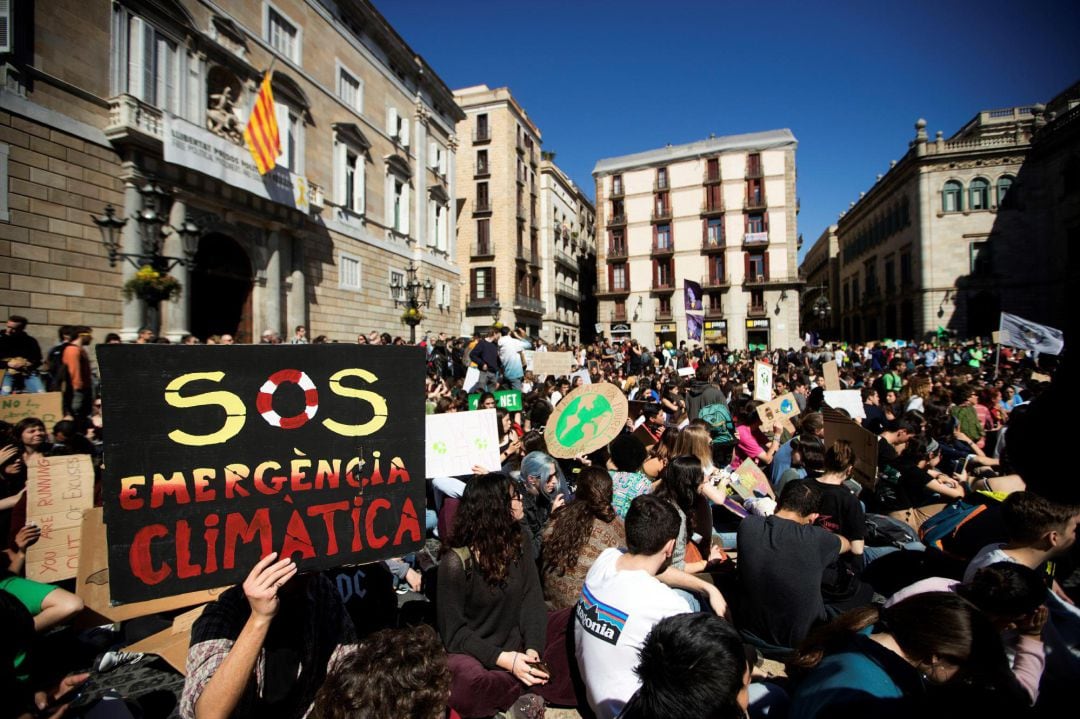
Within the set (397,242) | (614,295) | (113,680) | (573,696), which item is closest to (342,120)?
(397,242)

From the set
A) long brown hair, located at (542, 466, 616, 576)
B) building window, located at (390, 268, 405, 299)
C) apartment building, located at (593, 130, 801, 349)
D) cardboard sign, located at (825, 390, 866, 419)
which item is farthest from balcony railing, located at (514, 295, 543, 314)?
long brown hair, located at (542, 466, 616, 576)

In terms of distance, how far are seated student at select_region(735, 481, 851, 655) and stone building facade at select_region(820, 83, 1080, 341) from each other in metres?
37.4

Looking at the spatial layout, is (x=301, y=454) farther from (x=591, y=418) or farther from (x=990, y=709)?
(x=591, y=418)

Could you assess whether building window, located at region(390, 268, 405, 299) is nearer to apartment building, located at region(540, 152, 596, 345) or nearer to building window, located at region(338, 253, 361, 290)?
building window, located at region(338, 253, 361, 290)

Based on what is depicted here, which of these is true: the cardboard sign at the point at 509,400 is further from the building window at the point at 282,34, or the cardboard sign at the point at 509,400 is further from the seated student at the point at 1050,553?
the building window at the point at 282,34

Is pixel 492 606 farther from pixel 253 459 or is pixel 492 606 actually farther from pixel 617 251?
pixel 617 251

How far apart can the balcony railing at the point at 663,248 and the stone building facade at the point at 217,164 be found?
22.7 m

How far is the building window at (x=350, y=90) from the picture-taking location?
18391 millimetres

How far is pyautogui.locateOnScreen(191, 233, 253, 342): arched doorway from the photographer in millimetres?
13656

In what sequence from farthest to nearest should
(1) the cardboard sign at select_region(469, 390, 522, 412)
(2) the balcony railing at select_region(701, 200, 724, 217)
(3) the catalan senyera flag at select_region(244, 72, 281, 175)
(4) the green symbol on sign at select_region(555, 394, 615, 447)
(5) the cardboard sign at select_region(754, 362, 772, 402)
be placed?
(2) the balcony railing at select_region(701, 200, 724, 217)
(3) the catalan senyera flag at select_region(244, 72, 281, 175)
(5) the cardboard sign at select_region(754, 362, 772, 402)
(1) the cardboard sign at select_region(469, 390, 522, 412)
(4) the green symbol on sign at select_region(555, 394, 615, 447)

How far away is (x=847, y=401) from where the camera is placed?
7.94m

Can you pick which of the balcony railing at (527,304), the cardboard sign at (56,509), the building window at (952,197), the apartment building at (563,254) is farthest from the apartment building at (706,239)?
the cardboard sign at (56,509)

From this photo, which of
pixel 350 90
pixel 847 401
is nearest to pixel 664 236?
pixel 350 90

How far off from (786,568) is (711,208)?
1612 inches
